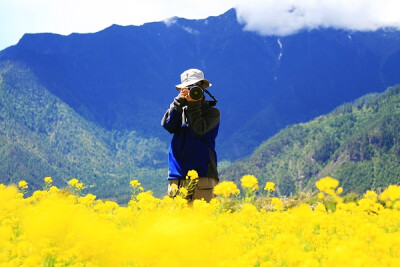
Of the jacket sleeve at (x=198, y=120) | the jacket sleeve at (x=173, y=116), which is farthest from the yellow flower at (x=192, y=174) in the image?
the jacket sleeve at (x=173, y=116)

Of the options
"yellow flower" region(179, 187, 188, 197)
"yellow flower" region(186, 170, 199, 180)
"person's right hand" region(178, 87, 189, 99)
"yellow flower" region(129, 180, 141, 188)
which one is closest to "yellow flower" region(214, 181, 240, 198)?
"yellow flower" region(179, 187, 188, 197)

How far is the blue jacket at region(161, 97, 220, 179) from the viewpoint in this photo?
688 cm

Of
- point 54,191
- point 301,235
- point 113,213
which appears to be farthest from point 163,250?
point 54,191

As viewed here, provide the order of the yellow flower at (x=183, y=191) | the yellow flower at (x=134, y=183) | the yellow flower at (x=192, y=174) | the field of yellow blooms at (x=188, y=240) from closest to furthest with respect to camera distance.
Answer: the field of yellow blooms at (x=188, y=240) → the yellow flower at (x=183, y=191) → the yellow flower at (x=192, y=174) → the yellow flower at (x=134, y=183)

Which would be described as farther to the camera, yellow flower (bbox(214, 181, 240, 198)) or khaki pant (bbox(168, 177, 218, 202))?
khaki pant (bbox(168, 177, 218, 202))

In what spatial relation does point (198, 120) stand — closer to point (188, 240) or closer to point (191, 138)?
point (191, 138)

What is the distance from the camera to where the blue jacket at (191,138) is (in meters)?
6.88

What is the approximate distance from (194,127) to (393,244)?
11.5 ft

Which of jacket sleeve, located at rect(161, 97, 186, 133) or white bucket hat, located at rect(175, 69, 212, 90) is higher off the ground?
white bucket hat, located at rect(175, 69, 212, 90)

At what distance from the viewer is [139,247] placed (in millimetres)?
2807

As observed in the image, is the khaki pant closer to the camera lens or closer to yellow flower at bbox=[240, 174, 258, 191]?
the camera lens

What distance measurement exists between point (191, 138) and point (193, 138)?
0.08ft

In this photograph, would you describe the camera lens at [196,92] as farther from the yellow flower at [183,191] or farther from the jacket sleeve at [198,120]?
the yellow flower at [183,191]

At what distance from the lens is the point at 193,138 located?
7000 mm
